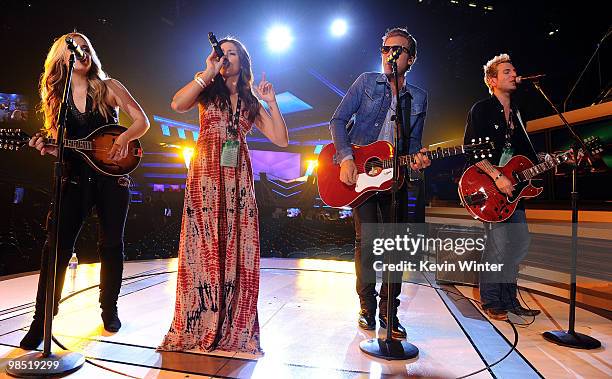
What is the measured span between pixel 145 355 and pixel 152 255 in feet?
13.4

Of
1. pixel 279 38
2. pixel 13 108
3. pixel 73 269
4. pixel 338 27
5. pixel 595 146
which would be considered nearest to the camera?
pixel 595 146

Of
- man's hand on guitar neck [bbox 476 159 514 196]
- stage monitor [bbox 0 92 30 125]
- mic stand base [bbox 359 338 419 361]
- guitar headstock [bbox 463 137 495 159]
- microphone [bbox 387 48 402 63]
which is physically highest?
stage monitor [bbox 0 92 30 125]

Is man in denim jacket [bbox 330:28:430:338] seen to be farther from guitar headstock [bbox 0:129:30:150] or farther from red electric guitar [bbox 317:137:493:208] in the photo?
guitar headstock [bbox 0:129:30:150]

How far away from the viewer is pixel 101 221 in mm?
2525

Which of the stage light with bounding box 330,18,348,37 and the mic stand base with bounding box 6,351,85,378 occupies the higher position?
the stage light with bounding box 330,18,348,37

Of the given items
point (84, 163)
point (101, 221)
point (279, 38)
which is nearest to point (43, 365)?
point (101, 221)

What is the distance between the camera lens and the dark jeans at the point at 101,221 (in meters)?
2.33

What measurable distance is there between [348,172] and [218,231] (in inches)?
39.7

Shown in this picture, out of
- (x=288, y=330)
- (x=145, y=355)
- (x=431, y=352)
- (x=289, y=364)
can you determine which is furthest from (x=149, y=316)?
(x=431, y=352)

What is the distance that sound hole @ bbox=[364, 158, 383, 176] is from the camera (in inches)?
104

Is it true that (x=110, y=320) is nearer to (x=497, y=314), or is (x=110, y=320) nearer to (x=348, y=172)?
(x=348, y=172)

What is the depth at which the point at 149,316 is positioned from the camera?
9.32 ft

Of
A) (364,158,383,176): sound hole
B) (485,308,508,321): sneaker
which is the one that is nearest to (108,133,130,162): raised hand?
(364,158,383,176): sound hole

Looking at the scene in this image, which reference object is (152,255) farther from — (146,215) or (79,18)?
(79,18)
